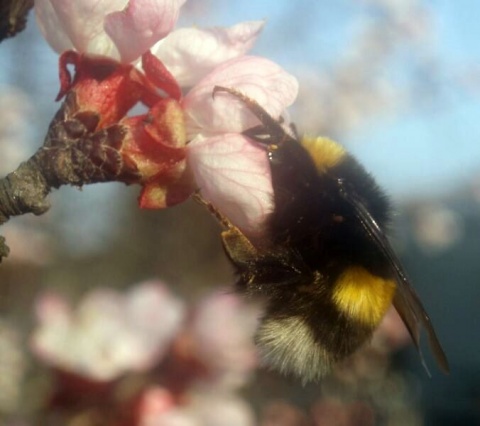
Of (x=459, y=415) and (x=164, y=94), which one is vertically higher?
Result: (x=164, y=94)

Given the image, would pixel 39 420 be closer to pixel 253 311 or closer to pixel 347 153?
pixel 253 311

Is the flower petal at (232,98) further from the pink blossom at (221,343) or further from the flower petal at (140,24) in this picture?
the pink blossom at (221,343)

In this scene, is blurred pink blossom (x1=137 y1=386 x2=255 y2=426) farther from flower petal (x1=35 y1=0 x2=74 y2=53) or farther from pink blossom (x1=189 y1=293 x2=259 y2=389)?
flower petal (x1=35 y1=0 x2=74 y2=53)

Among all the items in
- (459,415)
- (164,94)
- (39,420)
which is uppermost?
(164,94)

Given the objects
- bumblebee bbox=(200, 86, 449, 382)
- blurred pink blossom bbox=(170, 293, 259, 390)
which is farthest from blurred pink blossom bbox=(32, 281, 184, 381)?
bumblebee bbox=(200, 86, 449, 382)

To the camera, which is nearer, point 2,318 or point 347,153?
point 347,153

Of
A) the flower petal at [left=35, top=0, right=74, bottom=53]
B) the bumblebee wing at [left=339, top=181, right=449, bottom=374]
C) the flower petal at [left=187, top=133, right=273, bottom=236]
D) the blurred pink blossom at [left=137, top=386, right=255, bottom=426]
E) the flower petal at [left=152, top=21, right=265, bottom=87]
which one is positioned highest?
the flower petal at [left=35, top=0, right=74, bottom=53]

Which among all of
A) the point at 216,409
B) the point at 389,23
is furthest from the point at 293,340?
the point at 389,23
